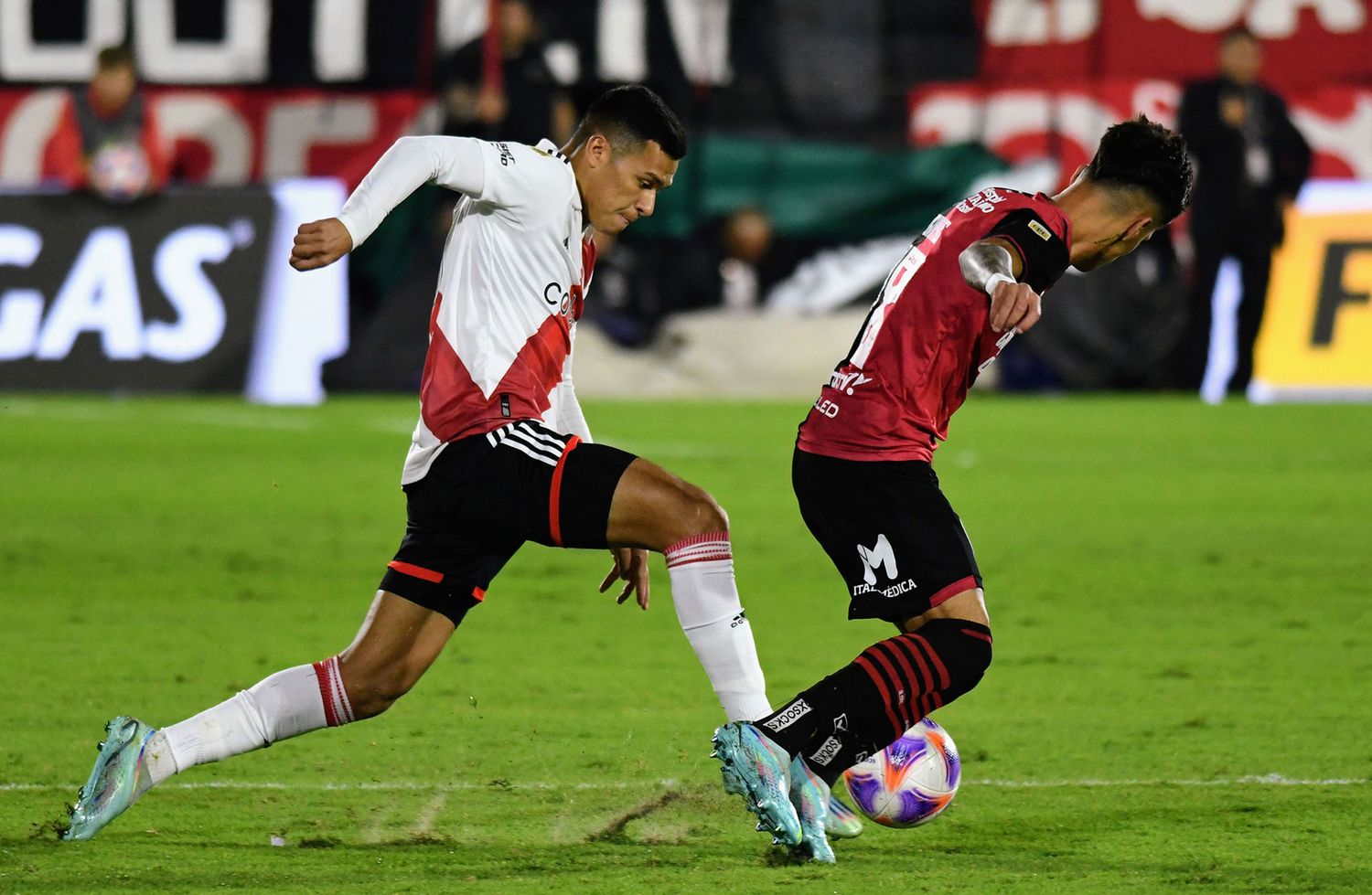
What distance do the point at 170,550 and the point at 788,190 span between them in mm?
8695

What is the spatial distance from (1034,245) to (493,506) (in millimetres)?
1246

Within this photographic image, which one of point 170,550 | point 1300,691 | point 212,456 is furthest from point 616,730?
point 212,456

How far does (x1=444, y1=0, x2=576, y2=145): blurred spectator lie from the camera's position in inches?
642

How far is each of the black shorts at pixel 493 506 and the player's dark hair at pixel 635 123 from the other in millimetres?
690

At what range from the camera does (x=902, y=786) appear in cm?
448

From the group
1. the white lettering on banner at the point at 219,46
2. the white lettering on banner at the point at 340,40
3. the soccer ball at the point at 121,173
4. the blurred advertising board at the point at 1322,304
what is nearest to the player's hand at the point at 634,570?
the soccer ball at the point at 121,173

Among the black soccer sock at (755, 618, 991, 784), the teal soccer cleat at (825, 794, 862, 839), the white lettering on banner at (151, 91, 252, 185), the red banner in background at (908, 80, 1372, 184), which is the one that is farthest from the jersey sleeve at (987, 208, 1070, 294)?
the white lettering on banner at (151, 91, 252, 185)

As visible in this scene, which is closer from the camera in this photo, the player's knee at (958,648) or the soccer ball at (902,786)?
the player's knee at (958,648)

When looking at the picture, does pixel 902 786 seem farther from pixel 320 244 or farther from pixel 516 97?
pixel 516 97

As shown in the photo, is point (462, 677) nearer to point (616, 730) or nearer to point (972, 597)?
point (616, 730)

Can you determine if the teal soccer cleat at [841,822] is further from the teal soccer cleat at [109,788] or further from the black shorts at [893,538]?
the teal soccer cleat at [109,788]

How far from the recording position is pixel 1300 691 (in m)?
6.31

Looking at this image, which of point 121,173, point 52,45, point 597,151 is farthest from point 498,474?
point 52,45

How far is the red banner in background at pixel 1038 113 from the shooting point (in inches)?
666
